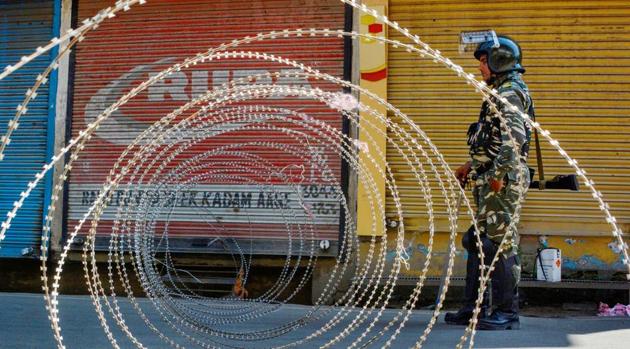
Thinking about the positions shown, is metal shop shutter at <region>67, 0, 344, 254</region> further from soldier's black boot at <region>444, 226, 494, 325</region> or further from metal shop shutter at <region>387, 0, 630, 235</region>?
soldier's black boot at <region>444, 226, 494, 325</region>

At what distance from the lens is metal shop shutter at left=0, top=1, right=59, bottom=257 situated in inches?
393

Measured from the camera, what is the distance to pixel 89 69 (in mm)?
10078

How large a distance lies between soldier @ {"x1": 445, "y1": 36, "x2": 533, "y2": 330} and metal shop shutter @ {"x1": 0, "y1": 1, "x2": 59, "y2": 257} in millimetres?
6466

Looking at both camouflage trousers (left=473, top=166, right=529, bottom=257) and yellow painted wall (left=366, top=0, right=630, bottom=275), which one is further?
yellow painted wall (left=366, top=0, right=630, bottom=275)

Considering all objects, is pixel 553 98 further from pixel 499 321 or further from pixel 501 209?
pixel 499 321

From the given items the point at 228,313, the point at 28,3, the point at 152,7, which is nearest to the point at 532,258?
the point at 228,313

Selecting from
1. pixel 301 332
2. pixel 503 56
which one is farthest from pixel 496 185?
pixel 301 332

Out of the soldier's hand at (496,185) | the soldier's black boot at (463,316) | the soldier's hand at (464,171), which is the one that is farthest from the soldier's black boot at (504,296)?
the soldier's hand at (464,171)

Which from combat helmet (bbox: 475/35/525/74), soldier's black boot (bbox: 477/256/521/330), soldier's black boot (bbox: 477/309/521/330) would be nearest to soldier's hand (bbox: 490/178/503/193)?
soldier's black boot (bbox: 477/256/521/330)

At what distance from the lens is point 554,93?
8672 millimetres

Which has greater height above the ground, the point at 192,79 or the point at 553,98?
the point at 192,79

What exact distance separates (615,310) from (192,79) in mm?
5874

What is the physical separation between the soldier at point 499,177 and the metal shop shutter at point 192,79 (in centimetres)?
353

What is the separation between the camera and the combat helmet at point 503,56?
5.52 metres
